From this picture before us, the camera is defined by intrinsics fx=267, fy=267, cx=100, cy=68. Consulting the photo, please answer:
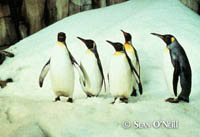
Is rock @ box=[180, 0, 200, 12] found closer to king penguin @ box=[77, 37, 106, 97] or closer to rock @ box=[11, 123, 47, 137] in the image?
king penguin @ box=[77, 37, 106, 97]

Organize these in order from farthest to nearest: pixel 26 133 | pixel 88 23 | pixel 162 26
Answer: pixel 88 23, pixel 162 26, pixel 26 133

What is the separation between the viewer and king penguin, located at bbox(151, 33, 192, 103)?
3.06m

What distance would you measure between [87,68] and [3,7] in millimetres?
3786

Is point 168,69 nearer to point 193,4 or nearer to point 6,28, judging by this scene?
point 193,4

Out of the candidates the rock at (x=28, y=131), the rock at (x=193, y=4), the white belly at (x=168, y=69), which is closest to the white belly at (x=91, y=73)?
the white belly at (x=168, y=69)

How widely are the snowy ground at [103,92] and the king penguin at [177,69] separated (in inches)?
5.4

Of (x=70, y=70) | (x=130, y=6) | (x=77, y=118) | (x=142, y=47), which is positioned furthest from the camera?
(x=130, y=6)

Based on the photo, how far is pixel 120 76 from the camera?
312 centimetres

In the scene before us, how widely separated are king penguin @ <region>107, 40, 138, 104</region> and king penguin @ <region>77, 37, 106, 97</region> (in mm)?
195

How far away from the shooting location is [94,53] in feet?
10.7

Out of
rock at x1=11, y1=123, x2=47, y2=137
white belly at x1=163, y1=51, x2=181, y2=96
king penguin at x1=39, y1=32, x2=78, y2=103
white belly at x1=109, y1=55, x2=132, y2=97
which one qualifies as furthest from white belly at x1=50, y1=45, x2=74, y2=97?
white belly at x1=163, y1=51, x2=181, y2=96

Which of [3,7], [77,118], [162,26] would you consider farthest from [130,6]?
[77,118]

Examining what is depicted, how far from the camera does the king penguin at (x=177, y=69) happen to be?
3057 mm

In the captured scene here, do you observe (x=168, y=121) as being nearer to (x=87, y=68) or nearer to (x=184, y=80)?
(x=184, y=80)
